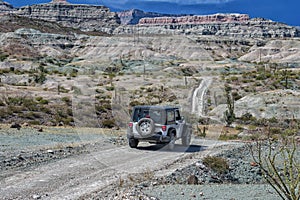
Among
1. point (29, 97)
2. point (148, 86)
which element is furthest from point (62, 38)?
point (29, 97)

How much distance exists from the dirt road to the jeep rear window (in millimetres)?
1185

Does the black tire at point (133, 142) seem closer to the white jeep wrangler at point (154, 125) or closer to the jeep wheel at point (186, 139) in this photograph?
the white jeep wrangler at point (154, 125)

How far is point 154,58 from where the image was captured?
116875 millimetres

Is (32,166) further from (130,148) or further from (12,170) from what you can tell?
(130,148)

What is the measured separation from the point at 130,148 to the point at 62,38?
134 metres

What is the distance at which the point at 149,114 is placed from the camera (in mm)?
16672

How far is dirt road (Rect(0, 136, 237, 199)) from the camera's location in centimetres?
1020

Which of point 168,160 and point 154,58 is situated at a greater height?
point 154,58

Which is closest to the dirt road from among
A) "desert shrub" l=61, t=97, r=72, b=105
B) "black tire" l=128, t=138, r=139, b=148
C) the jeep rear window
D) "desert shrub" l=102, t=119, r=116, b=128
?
"black tire" l=128, t=138, r=139, b=148

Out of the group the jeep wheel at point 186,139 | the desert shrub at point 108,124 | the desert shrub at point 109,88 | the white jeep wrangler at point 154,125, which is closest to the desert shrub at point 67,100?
the desert shrub at point 108,124

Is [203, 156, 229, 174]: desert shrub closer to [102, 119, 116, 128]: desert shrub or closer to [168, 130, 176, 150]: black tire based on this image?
[168, 130, 176, 150]: black tire

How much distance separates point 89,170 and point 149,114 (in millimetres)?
4590

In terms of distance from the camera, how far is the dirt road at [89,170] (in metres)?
10.2

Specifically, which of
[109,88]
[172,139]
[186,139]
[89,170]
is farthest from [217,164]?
[109,88]
